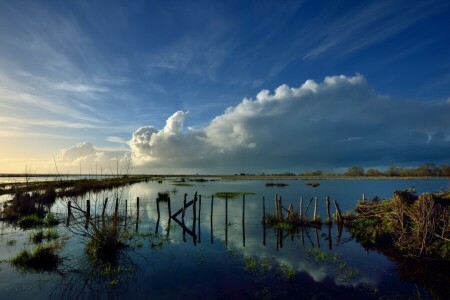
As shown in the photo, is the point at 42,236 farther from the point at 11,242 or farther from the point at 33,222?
the point at 33,222

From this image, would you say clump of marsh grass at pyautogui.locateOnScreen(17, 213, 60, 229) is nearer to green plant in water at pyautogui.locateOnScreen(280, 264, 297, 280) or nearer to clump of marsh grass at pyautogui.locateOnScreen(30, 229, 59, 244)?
clump of marsh grass at pyautogui.locateOnScreen(30, 229, 59, 244)

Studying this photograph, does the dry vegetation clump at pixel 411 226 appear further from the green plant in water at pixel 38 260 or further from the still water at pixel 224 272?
the green plant in water at pixel 38 260

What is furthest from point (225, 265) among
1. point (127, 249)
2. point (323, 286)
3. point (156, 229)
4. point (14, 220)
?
point (14, 220)

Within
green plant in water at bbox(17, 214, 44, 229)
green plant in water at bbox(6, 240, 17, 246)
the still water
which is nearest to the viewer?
the still water

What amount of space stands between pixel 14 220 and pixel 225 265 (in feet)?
78.4

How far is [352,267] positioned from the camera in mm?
17406

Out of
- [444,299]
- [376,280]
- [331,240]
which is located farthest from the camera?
[331,240]

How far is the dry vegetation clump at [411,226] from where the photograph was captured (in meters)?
19.5

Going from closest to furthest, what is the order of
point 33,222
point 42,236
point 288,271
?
point 288,271, point 42,236, point 33,222

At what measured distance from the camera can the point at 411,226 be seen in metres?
23.1

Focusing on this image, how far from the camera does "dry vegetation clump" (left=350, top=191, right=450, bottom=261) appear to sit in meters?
19.5

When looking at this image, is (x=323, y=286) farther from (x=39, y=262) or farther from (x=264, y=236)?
(x=39, y=262)

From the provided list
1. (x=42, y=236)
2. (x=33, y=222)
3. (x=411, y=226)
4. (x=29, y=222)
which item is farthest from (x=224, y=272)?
(x=29, y=222)

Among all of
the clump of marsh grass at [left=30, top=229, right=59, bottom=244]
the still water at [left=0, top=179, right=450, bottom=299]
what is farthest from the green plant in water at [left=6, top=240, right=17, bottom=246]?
the clump of marsh grass at [left=30, top=229, right=59, bottom=244]
